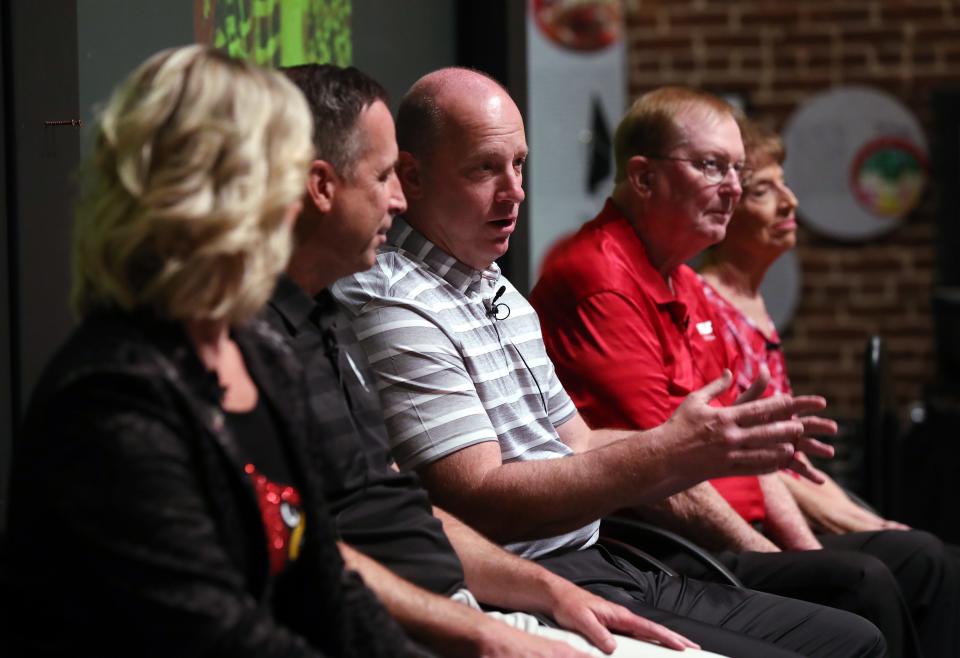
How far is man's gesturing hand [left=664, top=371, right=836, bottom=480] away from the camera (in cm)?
197

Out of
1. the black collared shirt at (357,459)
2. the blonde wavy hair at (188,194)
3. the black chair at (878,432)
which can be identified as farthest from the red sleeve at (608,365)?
the blonde wavy hair at (188,194)

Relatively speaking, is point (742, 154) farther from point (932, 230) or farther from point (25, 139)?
point (932, 230)

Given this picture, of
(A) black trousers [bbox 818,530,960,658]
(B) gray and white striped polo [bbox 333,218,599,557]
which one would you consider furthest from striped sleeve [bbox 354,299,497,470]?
(A) black trousers [bbox 818,530,960,658]

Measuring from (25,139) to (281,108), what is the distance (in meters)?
0.56

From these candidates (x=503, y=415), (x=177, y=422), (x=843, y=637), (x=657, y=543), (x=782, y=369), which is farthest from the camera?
(x=782, y=369)

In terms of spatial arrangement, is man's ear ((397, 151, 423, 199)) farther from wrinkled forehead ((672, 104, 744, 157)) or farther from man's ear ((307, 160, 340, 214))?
wrinkled forehead ((672, 104, 744, 157))

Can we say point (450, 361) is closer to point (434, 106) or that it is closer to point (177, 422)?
point (434, 106)

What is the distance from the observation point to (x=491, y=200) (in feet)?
7.30

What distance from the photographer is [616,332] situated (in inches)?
100

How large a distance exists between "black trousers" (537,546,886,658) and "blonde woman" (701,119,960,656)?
12.6 inches

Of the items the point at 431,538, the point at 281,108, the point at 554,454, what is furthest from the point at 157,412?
the point at 554,454

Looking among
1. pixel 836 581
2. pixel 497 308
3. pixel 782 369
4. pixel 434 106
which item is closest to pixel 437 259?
pixel 497 308

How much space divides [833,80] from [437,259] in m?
4.73

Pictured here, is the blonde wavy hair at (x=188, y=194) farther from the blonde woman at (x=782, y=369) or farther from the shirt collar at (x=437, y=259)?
the blonde woman at (x=782, y=369)
